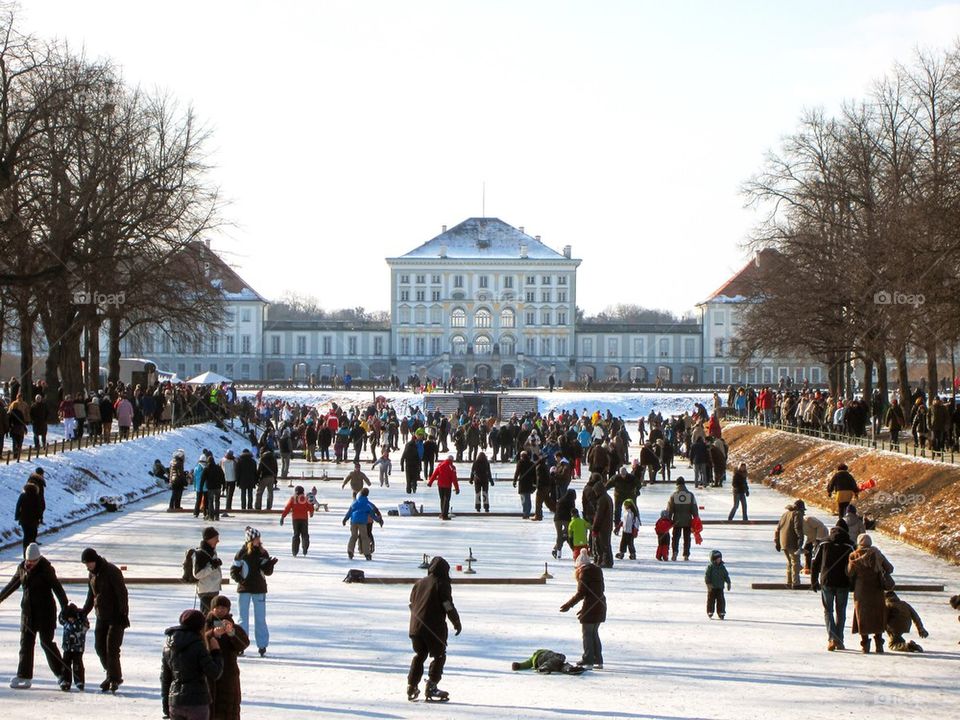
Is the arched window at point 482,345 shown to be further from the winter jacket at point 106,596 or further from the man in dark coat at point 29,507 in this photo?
the winter jacket at point 106,596

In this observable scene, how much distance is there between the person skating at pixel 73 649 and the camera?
36.7 ft

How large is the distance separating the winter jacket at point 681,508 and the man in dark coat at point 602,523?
1.36m

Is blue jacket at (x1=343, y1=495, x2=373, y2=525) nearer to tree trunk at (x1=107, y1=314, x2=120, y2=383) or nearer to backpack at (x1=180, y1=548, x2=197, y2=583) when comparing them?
backpack at (x1=180, y1=548, x2=197, y2=583)

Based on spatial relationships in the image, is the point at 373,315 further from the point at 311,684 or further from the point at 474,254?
the point at 311,684

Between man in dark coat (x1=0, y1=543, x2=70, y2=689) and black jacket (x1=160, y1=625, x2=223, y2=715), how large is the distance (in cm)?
299

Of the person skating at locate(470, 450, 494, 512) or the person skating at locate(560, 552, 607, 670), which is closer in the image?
the person skating at locate(560, 552, 607, 670)

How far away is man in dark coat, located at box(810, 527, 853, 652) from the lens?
1325 centimetres

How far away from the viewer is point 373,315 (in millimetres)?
166375

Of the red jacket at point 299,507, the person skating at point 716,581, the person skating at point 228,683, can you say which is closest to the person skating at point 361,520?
the red jacket at point 299,507

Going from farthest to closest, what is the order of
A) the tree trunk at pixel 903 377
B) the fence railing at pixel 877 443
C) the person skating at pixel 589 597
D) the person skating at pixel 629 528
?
1. the tree trunk at pixel 903 377
2. the fence railing at pixel 877 443
3. the person skating at pixel 629 528
4. the person skating at pixel 589 597

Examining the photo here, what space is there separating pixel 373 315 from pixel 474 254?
56.8 meters

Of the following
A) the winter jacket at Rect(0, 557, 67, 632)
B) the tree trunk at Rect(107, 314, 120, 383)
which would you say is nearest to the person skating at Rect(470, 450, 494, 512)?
the winter jacket at Rect(0, 557, 67, 632)

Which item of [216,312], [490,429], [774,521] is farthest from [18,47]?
[490,429]

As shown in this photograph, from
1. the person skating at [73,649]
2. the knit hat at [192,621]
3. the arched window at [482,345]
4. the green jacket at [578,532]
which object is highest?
the arched window at [482,345]
